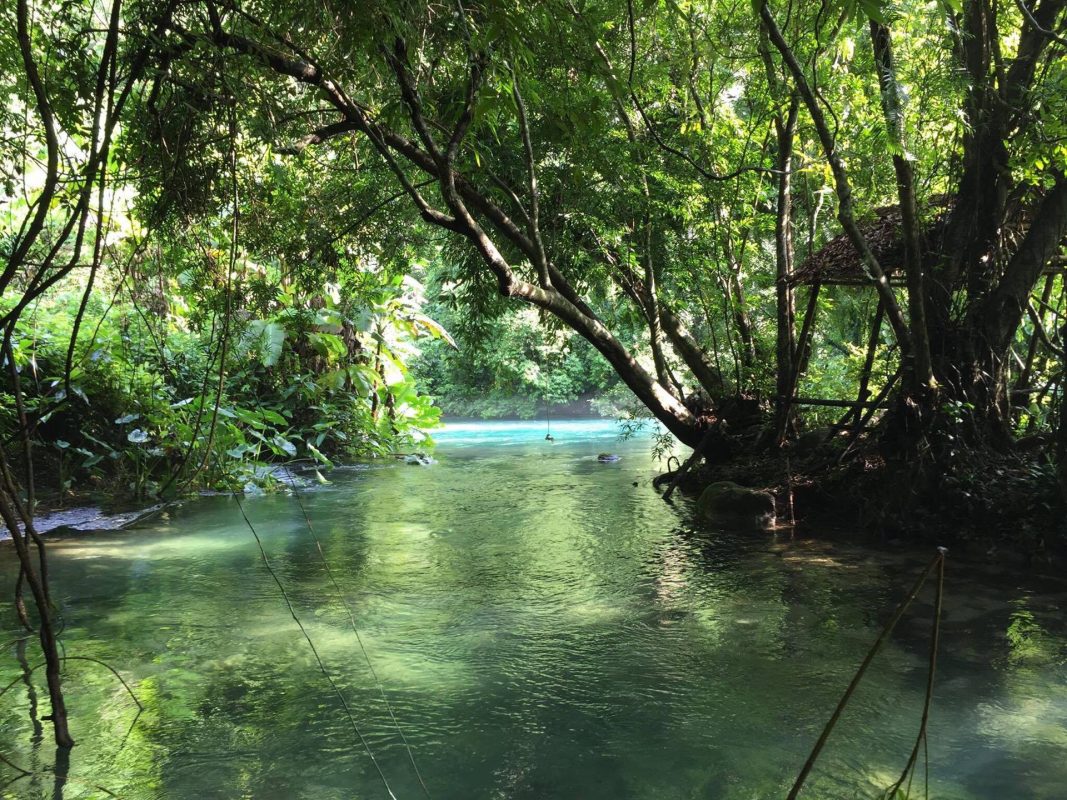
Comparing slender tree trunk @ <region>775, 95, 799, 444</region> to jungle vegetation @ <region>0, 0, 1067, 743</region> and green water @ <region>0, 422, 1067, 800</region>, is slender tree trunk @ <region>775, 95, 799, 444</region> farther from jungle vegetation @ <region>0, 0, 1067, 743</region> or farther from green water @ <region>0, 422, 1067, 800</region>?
green water @ <region>0, 422, 1067, 800</region>

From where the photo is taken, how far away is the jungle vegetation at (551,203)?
4.27m

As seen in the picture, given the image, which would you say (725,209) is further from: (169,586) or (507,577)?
(169,586)

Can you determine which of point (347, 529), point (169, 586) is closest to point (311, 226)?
A: point (347, 529)

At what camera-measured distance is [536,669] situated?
14.4 ft

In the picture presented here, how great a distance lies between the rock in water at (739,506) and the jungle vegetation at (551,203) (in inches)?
55.1

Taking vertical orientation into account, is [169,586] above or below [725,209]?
below

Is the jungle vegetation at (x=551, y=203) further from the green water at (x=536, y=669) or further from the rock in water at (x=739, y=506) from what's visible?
the rock in water at (x=739, y=506)

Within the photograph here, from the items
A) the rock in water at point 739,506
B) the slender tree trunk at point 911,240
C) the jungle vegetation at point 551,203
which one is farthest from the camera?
the rock in water at point 739,506

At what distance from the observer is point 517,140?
341 inches

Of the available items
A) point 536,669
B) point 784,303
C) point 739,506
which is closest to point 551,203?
point 784,303

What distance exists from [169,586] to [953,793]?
529 cm

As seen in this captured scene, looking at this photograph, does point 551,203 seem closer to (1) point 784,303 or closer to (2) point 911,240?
(1) point 784,303

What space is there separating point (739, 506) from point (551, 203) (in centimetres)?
407

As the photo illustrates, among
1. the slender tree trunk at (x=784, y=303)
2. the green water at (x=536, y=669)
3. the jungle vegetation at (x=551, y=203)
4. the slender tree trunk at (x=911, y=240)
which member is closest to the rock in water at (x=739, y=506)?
the green water at (x=536, y=669)
